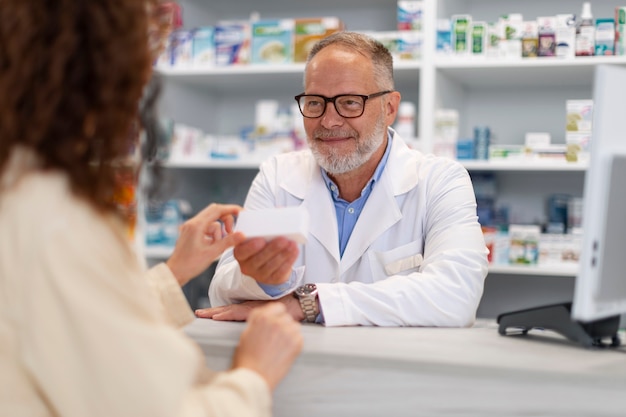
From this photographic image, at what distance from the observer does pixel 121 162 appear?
92cm

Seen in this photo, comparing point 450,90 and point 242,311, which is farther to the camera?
point 450,90

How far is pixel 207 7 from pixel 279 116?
89 centimetres

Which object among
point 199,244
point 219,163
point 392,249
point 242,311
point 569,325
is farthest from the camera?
point 219,163

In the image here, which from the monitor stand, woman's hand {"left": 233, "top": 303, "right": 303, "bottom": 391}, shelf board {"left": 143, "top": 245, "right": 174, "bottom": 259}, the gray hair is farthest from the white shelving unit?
woman's hand {"left": 233, "top": 303, "right": 303, "bottom": 391}

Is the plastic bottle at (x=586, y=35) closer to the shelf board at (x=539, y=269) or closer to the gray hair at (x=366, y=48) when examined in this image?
the shelf board at (x=539, y=269)

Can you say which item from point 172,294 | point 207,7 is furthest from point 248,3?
point 172,294

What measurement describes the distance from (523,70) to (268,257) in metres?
2.05

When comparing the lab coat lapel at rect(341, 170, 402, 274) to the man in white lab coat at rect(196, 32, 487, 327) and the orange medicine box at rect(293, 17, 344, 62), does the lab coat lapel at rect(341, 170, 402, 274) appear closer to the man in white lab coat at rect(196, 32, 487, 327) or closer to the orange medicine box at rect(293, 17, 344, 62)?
the man in white lab coat at rect(196, 32, 487, 327)

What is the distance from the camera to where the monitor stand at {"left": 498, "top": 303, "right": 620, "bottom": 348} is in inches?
52.1

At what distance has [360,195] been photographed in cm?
226

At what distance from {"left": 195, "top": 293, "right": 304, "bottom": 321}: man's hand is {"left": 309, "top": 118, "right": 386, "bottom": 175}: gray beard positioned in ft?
1.95

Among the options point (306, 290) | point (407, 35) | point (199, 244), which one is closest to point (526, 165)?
point (407, 35)

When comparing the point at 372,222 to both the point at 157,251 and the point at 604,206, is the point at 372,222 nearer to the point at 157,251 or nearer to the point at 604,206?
the point at 604,206

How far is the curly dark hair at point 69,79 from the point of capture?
82 cm
